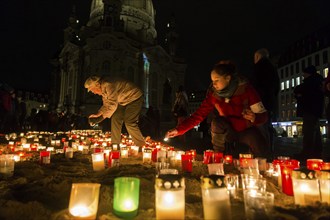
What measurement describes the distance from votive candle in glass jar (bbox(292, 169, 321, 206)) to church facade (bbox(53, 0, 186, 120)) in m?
41.7

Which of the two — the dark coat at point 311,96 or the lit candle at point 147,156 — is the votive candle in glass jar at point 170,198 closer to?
the lit candle at point 147,156

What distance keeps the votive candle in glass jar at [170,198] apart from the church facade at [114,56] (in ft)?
138

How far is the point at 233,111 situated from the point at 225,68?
860 mm

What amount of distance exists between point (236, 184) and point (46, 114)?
17.1 m

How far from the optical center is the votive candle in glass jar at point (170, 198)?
1.92m

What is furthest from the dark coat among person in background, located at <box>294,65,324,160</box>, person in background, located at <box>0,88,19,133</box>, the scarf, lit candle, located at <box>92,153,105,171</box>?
person in background, located at <box>0,88,19,133</box>

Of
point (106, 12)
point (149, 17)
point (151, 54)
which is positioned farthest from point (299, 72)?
point (106, 12)

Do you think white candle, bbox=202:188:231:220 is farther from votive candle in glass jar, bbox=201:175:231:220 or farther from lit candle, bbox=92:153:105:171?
lit candle, bbox=92:153:105:171

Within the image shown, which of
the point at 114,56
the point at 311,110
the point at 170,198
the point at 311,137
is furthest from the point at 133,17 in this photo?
the point at 170,198

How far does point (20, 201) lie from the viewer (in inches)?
101

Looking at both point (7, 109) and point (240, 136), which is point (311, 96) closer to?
point (240, 136)

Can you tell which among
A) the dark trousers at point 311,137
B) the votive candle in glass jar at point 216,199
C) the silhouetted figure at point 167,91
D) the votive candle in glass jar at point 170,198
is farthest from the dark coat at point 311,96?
the silhouetted figure at point 167,91

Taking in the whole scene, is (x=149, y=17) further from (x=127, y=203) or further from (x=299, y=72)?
(x=127, y=203)

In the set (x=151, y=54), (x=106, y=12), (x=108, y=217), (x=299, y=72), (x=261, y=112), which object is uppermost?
(x=106, y=12)
